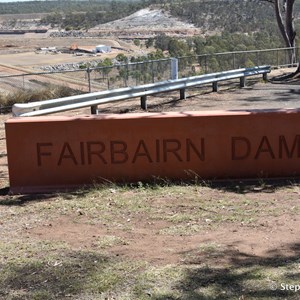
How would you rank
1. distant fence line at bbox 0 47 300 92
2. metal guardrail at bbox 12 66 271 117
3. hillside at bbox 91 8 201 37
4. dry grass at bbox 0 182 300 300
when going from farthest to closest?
hillside at bbox 91 8 201 37 < distant fence line at bbox 0 47 300 92 < metal guardrail at bbox 12 66 271 117 < dry grass at bbox 0 182 300 300

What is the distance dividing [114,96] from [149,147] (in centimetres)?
620

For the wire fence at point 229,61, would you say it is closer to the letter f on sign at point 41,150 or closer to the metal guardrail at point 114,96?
the metal guardrail at point 114,96

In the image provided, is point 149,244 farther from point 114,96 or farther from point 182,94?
point 182,94

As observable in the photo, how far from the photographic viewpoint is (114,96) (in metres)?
14.4

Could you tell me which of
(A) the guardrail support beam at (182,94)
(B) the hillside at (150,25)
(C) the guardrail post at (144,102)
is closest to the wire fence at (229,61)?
(A) the guardrail support beam at (182,94)

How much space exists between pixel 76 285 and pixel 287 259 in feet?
5.90

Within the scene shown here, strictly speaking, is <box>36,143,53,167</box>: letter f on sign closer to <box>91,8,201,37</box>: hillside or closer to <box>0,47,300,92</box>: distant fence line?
<box>0,47,300,92</box>: distant fence line

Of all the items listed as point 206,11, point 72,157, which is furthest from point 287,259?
point 206,11

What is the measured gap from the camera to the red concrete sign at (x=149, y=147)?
8.25 m

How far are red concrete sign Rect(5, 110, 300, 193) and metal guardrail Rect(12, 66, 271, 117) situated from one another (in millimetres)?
2257

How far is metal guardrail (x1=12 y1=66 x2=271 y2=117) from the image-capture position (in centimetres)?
1128

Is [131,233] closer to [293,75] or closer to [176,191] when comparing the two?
[176,191]

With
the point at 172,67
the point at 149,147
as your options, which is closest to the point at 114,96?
the point at 172,67

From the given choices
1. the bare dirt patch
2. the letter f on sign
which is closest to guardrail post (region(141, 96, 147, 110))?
the bare dirt patch
